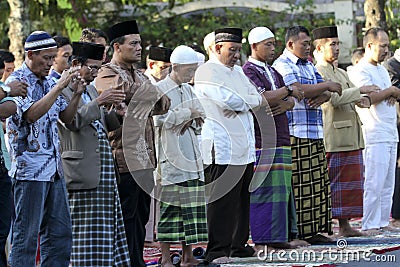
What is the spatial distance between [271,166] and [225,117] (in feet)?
2.57

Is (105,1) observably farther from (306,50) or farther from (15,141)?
(15,141)

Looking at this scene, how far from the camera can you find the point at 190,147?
8547 millimetres

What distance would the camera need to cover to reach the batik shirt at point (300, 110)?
962cm

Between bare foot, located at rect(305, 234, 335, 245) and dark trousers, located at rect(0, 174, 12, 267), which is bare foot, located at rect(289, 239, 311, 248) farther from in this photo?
dark trousers, located at rect(0, 174, 12, 267)

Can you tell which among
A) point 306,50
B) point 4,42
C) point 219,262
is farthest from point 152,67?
point 4,42

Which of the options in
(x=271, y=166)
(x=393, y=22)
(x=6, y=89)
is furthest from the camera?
(x=393, y=22)

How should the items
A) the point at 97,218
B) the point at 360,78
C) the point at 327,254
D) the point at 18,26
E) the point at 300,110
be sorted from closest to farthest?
the point at 97,218
the point at 327,254
the point at 300,110
the point at 360,78
the point at 18,26

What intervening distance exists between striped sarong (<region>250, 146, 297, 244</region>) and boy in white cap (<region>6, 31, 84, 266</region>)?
2862mm

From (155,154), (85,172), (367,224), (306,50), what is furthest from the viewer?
(367,224)

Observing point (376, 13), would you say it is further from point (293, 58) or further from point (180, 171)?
point (180, 171)

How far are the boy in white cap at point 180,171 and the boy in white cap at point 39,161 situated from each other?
1.69 meters

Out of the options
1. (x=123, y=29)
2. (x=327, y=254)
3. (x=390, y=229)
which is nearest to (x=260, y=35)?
(x=123, y=29)

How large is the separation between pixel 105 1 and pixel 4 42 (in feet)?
7.61

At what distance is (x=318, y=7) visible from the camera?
67.3 feet
